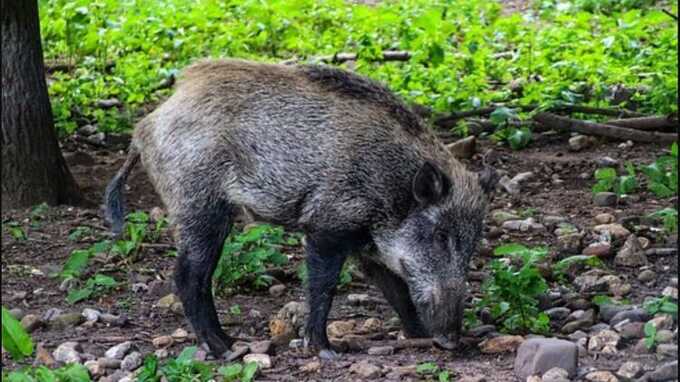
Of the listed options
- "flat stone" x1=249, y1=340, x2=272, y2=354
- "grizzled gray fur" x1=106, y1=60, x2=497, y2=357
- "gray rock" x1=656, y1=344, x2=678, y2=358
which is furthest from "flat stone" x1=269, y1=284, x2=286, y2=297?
"gray rock" x1=656, y1=344, x2=678, y2=358

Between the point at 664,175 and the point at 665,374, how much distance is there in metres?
2.83

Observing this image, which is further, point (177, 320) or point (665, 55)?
point (665, 55)

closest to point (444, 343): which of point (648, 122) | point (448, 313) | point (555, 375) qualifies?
point (448, 313)

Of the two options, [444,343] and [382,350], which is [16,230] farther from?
[444,343]

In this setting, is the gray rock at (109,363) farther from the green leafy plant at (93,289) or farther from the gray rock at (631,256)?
the gray rock at (631,256)

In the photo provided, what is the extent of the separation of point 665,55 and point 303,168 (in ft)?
14.2

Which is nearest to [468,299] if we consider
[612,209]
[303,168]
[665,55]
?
[303,168]

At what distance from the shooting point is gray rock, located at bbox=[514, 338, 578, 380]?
4.33 metres

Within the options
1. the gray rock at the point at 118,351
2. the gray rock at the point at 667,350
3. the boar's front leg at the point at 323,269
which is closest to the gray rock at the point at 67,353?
the gray rock at the point at 118,351

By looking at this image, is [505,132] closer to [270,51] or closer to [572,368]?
[270,51]

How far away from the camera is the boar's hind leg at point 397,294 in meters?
5.22

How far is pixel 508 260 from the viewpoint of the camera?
6.10m

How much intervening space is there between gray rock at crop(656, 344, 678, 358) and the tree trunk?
3.87m

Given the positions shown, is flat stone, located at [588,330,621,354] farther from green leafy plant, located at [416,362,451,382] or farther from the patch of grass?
the patch of grass
